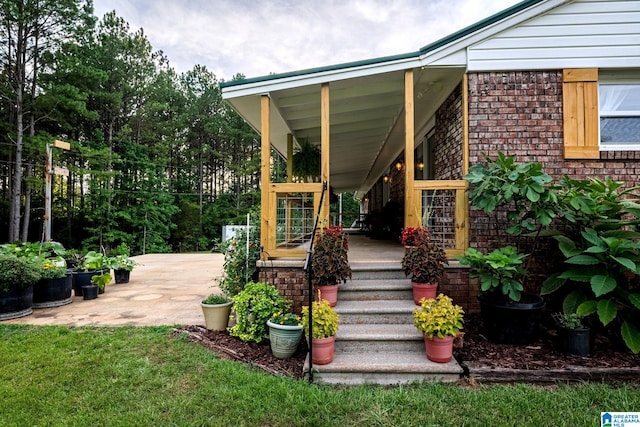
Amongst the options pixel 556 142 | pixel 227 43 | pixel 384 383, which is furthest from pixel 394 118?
pixel 227 43

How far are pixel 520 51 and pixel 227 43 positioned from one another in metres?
14.4

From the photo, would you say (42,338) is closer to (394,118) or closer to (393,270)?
(393,270)

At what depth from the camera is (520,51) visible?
411 cm

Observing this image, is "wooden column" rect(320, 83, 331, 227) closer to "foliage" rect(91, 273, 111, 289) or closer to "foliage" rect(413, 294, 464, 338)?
"foliage" rect(413, 294, 464, 338)

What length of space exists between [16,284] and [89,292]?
1206 millimetres

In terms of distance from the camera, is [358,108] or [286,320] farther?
[358,108]

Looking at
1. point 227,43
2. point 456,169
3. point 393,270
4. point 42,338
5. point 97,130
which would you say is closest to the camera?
point 42,338

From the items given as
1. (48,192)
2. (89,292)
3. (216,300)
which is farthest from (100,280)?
(216,300)

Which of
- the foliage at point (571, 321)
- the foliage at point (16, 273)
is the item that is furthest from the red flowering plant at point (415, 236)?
the foliage at point (16, 273)

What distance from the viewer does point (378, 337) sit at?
3092mm

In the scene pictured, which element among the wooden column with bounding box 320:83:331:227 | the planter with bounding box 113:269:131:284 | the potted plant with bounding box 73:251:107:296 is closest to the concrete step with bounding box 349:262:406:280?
the wooden column with bounding box 320:83:331:227

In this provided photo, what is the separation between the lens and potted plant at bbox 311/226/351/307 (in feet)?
11.4

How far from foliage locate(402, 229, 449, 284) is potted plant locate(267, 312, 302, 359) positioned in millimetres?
1352

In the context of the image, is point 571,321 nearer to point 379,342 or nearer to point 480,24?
point 379,342
